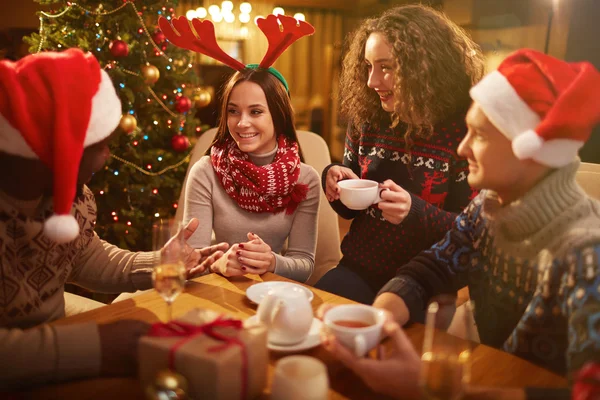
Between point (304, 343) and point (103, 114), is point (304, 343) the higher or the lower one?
the lower one

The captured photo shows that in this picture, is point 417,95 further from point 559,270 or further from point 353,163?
point 559,270

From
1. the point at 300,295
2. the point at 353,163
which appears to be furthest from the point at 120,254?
the point at 353,163

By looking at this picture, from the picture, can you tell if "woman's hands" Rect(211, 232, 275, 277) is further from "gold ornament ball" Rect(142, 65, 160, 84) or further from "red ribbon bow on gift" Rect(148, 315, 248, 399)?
"gold ornament ball" Rect(142, 65, 160, 84)

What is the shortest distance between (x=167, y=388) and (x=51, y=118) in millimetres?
626

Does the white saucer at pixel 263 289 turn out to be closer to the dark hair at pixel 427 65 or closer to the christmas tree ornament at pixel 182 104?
the dark hair at pixel 427 65

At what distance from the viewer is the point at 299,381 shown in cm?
74

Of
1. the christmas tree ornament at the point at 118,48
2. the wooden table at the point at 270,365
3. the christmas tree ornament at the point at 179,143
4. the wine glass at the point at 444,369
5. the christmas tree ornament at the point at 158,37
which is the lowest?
the wooden table at the point at 270,365

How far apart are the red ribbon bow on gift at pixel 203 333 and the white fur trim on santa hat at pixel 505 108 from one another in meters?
0.65

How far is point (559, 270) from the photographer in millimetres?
933

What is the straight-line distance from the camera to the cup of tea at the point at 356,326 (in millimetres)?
884

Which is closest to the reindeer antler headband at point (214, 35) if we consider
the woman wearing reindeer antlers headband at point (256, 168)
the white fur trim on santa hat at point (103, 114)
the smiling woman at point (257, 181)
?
the woman wearing reindeer antlers headband at point (256, 168)

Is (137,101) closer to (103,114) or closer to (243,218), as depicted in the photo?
(243,218)

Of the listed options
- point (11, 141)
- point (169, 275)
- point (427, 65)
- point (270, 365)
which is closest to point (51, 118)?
point (11, 141)

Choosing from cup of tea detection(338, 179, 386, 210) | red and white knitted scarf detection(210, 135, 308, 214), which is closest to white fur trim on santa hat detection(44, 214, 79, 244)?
cup of tea detection(338, 179, 386, 210)
